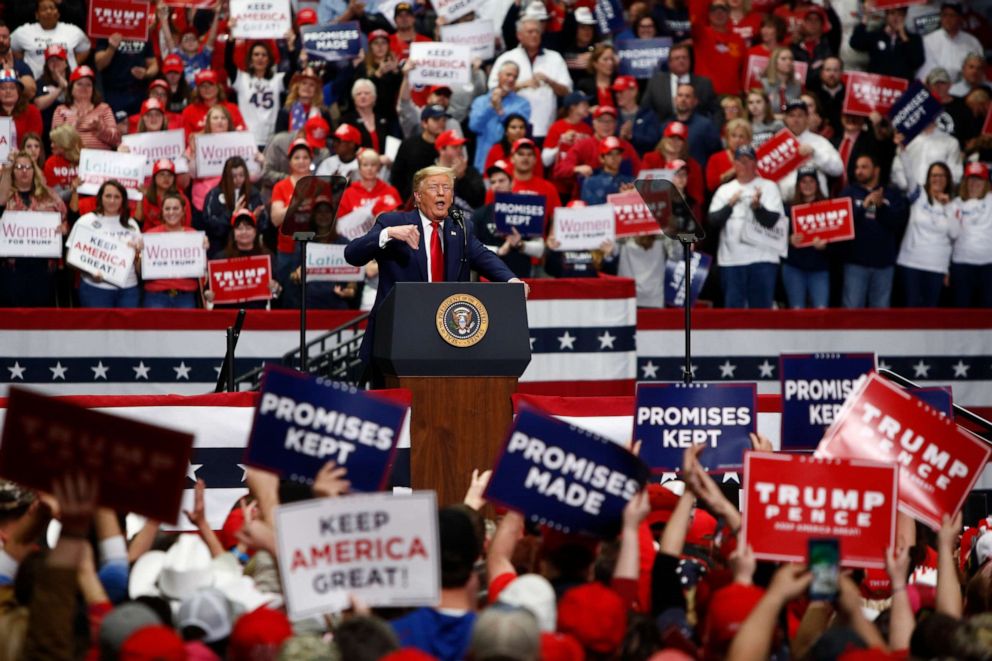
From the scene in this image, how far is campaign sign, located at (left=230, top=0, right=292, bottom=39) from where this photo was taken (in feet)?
56.3

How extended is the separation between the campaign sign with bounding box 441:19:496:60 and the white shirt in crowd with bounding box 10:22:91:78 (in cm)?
371

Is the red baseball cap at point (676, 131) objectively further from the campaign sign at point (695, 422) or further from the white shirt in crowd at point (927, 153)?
the campaign sign at point (695, 422)

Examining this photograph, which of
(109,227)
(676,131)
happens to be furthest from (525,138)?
(109,227)

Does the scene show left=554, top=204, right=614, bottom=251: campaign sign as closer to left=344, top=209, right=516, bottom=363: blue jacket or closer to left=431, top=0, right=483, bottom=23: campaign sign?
left=431, top=0, right=483, bottom=23: campaign sign

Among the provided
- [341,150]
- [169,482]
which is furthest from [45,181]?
[169,482]

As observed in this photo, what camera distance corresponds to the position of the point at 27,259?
14.5 meters

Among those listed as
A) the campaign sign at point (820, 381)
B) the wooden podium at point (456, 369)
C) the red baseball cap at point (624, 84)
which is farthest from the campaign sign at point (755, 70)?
the campaign sign at point (820, 381)

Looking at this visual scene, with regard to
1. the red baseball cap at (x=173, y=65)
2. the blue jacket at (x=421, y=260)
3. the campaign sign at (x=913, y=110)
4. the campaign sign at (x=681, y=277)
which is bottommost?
the campaign sign at (x=681, y=277)

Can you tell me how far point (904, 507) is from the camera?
7.11 meters

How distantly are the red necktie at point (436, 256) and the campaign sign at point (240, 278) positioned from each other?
14.1 feet

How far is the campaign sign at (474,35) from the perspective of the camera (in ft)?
57.6

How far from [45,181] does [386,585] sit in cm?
983

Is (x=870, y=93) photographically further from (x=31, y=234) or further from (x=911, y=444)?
(x=911, y=444)

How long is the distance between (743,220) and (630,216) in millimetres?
1108
